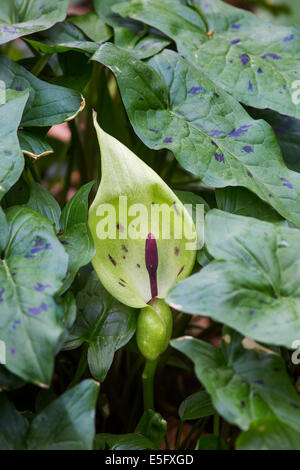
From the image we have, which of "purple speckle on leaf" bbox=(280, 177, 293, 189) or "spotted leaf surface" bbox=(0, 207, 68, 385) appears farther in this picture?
"purple speckle on leaf" bbox=(280, 177, 293, 189)

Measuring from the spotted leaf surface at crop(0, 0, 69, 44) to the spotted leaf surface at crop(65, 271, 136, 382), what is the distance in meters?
0.37

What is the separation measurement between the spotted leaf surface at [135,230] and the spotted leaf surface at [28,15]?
26cm

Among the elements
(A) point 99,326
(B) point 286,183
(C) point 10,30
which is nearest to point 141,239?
(A) point 99,326

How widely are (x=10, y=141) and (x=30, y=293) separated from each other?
189 mm

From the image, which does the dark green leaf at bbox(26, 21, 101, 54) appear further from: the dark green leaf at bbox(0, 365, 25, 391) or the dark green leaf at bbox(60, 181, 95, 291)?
the dark green leaf at bbox(0, 365, 25, 391)

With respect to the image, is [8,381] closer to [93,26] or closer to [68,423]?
[68,423]

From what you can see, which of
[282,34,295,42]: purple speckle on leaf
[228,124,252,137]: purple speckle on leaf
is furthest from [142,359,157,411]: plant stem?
[282,34,295,42]: purple speckle on leaf

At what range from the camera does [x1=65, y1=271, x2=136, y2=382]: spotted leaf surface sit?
1.87 ft

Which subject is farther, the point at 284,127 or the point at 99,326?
the point at 284,127

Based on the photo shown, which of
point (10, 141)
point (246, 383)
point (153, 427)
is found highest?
point (10, 141)

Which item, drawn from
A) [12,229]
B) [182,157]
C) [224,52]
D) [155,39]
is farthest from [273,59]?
[12,229]

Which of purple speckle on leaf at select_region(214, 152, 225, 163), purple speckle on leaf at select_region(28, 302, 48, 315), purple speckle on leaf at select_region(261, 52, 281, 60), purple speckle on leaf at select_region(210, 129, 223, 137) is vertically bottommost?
purple speckle on leaf at select_region(28, 302, 48, 315)

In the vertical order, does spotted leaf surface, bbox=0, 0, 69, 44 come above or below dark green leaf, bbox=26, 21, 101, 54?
above

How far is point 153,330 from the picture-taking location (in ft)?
1.85
